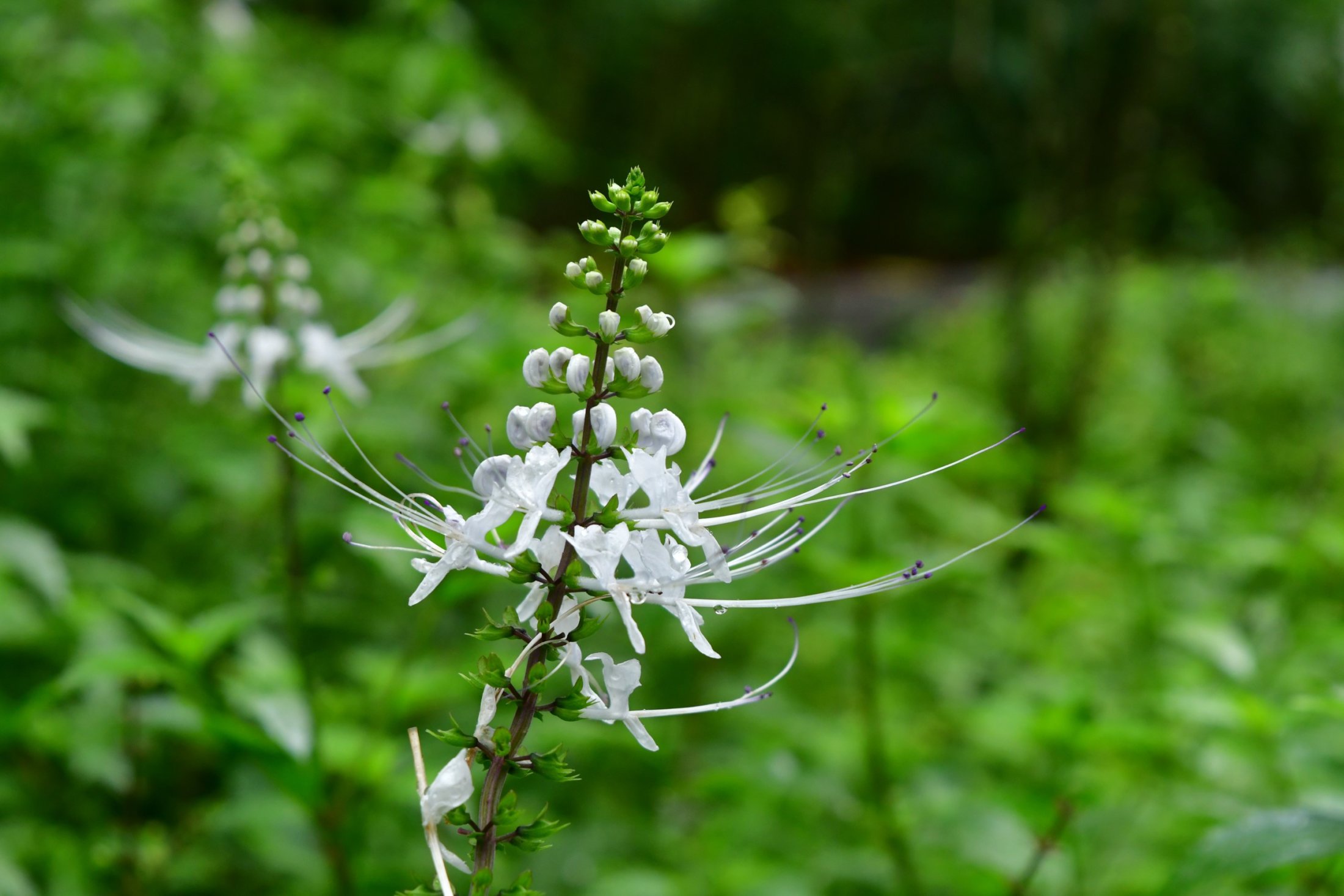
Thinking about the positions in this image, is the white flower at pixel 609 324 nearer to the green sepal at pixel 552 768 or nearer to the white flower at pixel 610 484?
the white flower at pixel 610 484

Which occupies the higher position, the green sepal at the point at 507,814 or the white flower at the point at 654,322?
the white flower at the point at 654,322

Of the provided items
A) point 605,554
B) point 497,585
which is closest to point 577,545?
point 605,554

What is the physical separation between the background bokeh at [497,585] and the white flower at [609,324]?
0.79m

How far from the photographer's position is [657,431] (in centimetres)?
134

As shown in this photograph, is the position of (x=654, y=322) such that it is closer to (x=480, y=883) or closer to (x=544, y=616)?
(x=544, y=616)

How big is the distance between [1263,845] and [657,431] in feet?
4.53

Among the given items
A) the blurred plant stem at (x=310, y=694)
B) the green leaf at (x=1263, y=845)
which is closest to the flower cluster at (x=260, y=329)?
the blurred plant stem at (x=310, y=694)

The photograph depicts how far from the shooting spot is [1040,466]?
6664 mm

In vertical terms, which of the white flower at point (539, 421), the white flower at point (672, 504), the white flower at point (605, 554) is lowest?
the white flower at point (605, 554)

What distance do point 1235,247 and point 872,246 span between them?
838 centimetres

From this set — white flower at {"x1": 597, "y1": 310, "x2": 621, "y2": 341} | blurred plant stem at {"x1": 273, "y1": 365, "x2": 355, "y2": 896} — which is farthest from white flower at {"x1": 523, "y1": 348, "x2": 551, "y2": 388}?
blurred plant stem at {"x1": 273, "y1": 365, "x2": 355, "y2": 896}

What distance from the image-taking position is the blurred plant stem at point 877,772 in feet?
8.58

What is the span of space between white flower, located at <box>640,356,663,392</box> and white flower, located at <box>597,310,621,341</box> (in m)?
0.06

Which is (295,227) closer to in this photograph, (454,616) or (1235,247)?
(454,616)
